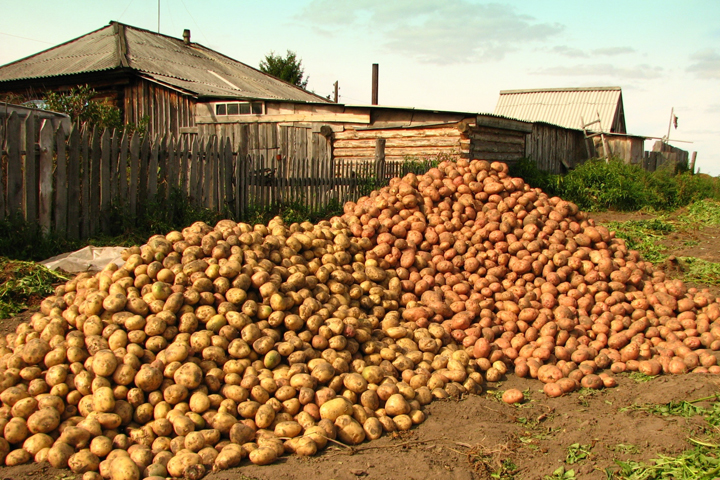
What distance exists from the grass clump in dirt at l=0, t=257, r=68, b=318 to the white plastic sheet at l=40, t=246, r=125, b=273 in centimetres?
22

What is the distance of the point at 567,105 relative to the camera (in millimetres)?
27031

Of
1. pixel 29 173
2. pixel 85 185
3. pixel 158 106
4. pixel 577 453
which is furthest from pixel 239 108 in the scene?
pixel 577 453

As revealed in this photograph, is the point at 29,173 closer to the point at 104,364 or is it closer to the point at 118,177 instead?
the point at 118,177

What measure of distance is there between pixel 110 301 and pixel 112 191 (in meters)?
4.06

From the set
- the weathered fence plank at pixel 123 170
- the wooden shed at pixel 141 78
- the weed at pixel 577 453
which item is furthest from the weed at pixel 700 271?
the wooden shed at pixel 141 78

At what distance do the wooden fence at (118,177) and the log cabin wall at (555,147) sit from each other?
978 cm

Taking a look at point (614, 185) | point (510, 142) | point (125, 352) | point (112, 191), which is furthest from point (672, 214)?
point (125, 352)

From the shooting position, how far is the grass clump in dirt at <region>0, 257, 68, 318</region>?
5020 mm

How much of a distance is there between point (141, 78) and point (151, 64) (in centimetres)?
138

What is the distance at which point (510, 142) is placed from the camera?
49.2ft

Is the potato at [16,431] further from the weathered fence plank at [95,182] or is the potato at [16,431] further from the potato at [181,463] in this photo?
the weathered fence plank at [95,182]

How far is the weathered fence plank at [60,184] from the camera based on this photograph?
22.1 ft

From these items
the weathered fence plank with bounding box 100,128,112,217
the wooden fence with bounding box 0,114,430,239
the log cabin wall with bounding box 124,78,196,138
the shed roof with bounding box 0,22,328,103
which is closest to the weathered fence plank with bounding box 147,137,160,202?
the wooden fence with bounding box 0,114,430,239

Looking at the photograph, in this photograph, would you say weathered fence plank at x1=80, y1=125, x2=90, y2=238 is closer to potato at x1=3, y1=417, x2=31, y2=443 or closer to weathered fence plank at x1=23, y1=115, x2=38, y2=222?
weathered fence plank at x1=23, y1=115, x2=38, y2=222
